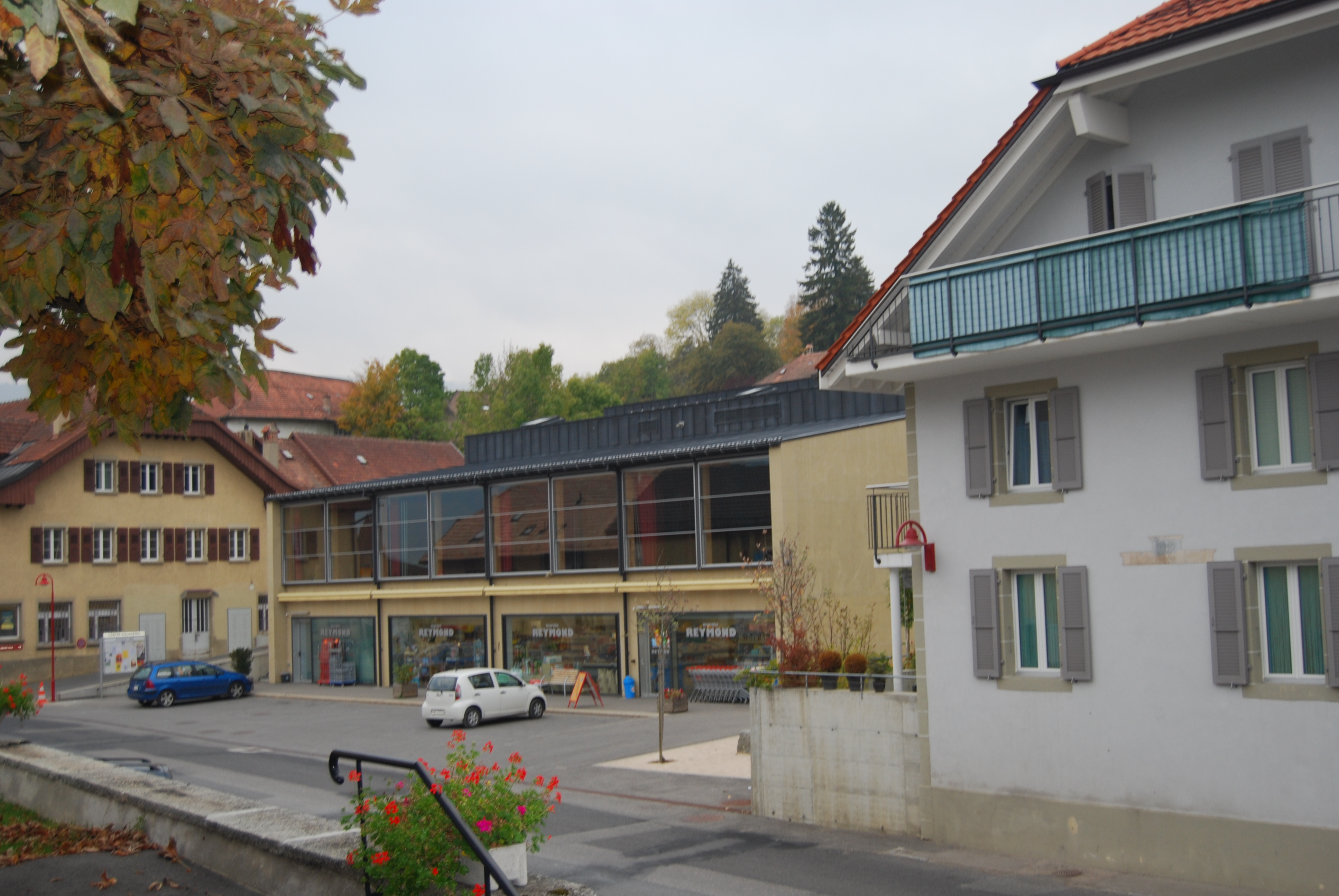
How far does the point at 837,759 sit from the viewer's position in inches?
687

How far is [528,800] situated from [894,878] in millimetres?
7069

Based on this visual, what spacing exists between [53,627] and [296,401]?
48.9m

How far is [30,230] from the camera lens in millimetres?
5957

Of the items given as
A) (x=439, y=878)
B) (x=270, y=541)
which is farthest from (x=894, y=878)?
(x=270, y=541)

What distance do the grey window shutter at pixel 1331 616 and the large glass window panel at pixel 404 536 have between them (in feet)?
110

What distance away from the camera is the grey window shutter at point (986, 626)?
15.6 metres

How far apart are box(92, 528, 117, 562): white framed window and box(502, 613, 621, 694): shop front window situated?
827 inches

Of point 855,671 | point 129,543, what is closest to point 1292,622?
point 855,671

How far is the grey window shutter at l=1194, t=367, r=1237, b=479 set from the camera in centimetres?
1370

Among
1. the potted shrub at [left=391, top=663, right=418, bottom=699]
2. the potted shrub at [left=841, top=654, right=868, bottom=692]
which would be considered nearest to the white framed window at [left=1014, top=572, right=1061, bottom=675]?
the potted shrub at [left=841, top=654, right=868, bottom=692]

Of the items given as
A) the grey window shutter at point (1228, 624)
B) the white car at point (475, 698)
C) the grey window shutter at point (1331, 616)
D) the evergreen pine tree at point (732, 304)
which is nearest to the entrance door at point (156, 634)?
the white car at point (475, 698)

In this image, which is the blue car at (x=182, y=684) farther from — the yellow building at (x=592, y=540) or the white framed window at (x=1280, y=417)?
the white framed window at (x=1280, y=417)

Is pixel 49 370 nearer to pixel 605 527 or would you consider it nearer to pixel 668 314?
pixel 605 527

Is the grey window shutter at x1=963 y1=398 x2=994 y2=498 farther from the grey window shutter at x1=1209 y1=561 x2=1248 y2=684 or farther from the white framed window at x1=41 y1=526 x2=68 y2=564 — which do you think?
the white framed window at x1=41 y1=526 x2=68 y2=564
